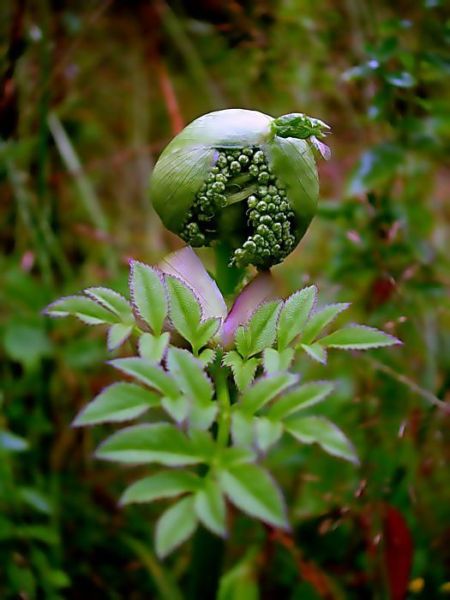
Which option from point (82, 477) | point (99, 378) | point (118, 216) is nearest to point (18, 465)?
point (82, 477)

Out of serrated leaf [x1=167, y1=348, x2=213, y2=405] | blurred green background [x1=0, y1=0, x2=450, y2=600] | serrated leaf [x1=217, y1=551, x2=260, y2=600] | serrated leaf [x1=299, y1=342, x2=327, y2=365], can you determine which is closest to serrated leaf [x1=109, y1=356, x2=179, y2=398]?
serrated leaf [x1=167, y1=348, x2=213, y2=405]

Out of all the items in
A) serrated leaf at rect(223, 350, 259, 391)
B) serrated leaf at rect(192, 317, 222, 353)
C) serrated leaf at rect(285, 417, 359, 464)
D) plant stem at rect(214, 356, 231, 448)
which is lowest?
plant stem at rect(214, 356, 231, 448)

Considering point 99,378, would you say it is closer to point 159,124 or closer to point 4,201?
point 4,201

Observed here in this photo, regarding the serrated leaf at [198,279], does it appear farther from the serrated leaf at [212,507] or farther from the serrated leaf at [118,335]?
the serrated leaf at [212,507]

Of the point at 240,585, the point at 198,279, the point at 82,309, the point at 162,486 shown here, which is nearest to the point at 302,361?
the point at 240,585

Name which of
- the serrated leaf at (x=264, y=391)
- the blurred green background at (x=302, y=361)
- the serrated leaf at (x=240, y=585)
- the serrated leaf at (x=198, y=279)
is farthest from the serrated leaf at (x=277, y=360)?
the serrated leaf at (x=240, y=585)

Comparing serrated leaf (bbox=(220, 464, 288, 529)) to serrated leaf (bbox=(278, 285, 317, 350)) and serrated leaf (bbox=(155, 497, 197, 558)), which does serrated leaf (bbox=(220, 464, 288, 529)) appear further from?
serrated leaf (bbox=(278, 285, 317, 350))

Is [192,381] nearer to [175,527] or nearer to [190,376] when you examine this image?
[190,376]
